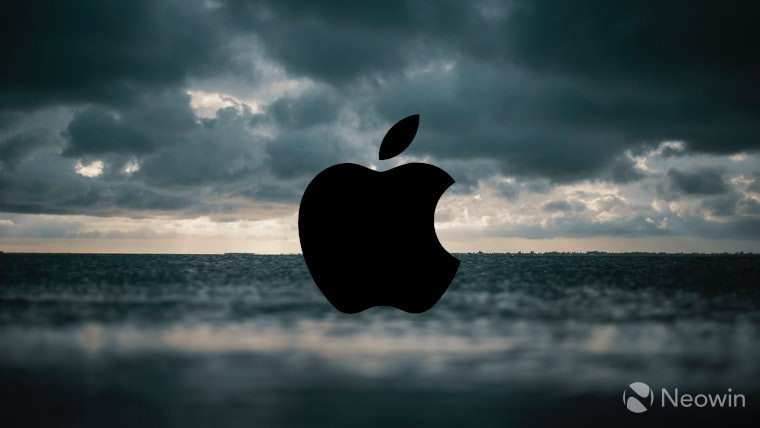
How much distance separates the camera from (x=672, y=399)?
7.88 m

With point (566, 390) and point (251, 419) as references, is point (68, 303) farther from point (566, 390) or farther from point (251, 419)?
point (566, 390)

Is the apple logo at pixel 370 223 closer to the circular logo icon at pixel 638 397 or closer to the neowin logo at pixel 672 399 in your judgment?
the circular logo icon at pixel 638 397

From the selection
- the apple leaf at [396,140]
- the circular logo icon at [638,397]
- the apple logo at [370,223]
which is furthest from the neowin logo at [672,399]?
the apple leaf at [396,140]

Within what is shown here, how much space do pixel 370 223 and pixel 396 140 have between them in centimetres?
179

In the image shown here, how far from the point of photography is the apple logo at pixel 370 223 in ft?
36.0

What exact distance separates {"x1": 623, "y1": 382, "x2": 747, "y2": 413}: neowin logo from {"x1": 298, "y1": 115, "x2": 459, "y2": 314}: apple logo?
4.33 metres

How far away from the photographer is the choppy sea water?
23.8ft

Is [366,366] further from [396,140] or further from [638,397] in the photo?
[638,397]

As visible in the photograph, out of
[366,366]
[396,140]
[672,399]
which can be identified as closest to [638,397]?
[672,399]

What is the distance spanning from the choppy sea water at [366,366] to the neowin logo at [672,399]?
15 centimetres

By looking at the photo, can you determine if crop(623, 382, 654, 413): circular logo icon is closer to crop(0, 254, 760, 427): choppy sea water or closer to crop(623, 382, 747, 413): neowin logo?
crop(623, 382, 747, 413): neowin logo

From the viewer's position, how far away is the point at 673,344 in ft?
42.0

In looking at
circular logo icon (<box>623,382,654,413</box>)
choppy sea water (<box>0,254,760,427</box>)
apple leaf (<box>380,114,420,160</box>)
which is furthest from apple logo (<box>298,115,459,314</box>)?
circular logo icon (<box>623,382,654,413</box>)

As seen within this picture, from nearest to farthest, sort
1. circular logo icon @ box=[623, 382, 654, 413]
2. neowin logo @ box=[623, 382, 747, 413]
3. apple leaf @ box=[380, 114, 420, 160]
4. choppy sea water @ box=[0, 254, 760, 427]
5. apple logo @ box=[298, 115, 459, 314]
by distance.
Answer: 1. choppy sea water @ box=[0, 254, 760, 427]
2. circular logo icon @ box=[623, 382, 654, 413]
3. neowin logo @ box=[623, 382, 747, 413]
4. apple leaf @ box=[380, 114, 420, 160]
5. apple logo @ box=[298, 115, 459, 314]
